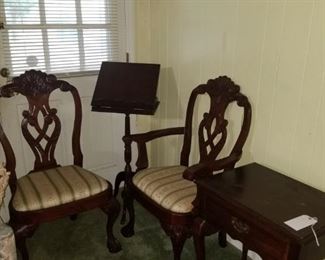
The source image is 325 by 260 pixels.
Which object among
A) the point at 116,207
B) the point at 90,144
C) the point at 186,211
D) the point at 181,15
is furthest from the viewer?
the point at 90,144

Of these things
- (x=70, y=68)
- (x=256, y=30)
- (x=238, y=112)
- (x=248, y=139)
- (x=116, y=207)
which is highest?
(x=256, y=30)

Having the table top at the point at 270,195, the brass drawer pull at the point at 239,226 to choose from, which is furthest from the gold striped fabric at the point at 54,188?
the brass drawer pull at the point at 239,226

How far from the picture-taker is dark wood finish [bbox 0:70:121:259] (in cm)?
178

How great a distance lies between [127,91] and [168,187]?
27.1 inches

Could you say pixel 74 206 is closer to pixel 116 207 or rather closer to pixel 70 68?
pixel 116 207

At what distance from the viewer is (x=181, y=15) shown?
2.34 meters

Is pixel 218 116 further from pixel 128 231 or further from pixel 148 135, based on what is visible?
pixel 128 231

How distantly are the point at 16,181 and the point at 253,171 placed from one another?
1290mm

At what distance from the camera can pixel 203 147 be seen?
2.13 meters

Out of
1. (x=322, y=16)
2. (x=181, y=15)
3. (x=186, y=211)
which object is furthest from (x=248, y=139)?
(x=181, y=15)

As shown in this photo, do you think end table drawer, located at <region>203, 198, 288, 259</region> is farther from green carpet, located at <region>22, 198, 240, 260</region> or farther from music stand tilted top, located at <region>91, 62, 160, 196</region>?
music stand tilted top, located at <region>91, 62, 160, 196</region>

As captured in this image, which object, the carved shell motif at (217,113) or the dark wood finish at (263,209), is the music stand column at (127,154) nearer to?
the carved shell motif at (217,113)

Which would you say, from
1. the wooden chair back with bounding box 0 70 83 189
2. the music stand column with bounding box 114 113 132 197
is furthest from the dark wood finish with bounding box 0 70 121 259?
the music stand column with bounding box 114 113 132 197

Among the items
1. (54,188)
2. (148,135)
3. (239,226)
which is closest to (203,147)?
(148,135)
